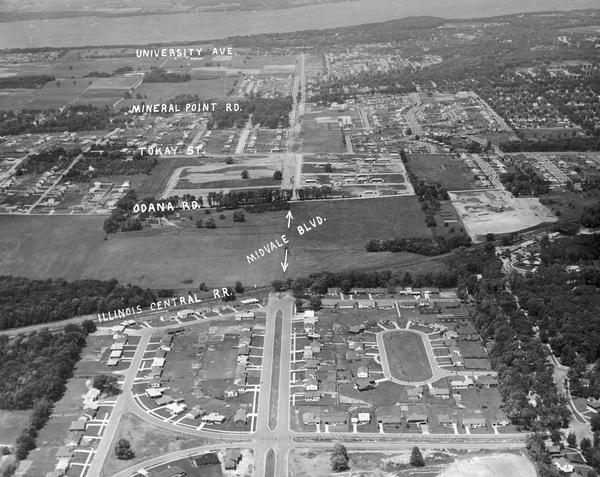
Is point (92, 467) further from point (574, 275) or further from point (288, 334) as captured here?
point (574, 275)

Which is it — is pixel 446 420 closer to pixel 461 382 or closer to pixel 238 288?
pixel 461 382

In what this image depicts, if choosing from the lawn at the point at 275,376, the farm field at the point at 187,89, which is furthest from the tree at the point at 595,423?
the farm field at the point at 187,89

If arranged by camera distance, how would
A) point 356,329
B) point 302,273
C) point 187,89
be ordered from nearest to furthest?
1. point 356,329
2. point 302,273
3. point 187,89

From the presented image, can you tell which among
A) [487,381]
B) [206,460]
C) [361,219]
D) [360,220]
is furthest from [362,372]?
[361,219]

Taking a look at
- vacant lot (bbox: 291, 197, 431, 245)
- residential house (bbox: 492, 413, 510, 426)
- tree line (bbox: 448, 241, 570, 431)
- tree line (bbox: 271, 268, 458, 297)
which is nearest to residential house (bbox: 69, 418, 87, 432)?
tree line (bbox: 271, 268, 458, 297)

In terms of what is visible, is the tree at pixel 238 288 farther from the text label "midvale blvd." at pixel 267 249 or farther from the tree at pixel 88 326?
the tree at pixel 88 326

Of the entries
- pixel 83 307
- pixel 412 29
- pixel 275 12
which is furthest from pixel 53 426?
pixel 275 12

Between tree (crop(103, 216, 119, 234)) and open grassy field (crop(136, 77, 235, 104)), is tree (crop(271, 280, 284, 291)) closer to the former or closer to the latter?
tree (crop(103, 216, 119, 234))
